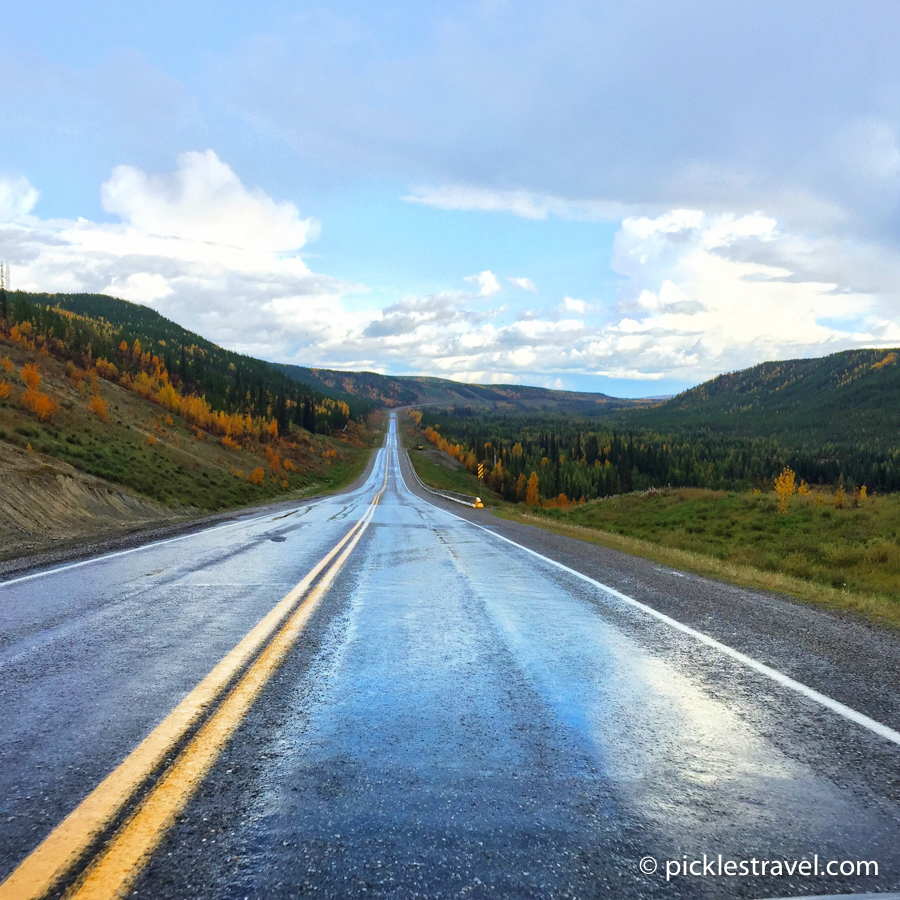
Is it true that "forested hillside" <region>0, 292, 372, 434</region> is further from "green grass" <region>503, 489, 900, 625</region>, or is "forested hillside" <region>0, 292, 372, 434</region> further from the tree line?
"green grass" <region>503, 489, 900, 625</region>

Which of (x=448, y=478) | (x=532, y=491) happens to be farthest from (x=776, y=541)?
(x=532, y=491)

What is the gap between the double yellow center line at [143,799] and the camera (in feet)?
7.07

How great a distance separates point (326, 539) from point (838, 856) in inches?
530

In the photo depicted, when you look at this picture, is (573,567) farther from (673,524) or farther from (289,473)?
(289,473)

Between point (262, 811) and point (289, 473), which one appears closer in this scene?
point (262, 811)

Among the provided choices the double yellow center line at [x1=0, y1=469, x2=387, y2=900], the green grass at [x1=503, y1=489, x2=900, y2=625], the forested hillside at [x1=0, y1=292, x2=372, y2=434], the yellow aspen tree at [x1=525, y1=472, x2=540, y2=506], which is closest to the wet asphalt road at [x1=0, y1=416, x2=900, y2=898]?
the double yellow center line at [x1=0, y1=469, x2=387, y2=900]

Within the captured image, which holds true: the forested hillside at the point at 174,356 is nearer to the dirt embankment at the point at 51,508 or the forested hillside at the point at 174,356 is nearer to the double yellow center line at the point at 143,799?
the dirt embankment at the point at 51,508

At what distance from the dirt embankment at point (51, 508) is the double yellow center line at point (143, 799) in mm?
10257

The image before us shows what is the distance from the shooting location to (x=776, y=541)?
2336cm

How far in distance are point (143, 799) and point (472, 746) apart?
5.52 feet

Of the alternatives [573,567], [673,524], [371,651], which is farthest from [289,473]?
[371,651]

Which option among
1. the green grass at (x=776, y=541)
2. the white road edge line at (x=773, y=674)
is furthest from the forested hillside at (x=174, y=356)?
the white road edge line at (x=773, y=674)

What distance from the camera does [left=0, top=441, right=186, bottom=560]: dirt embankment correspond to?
1523 cm

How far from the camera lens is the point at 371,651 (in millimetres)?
5328
